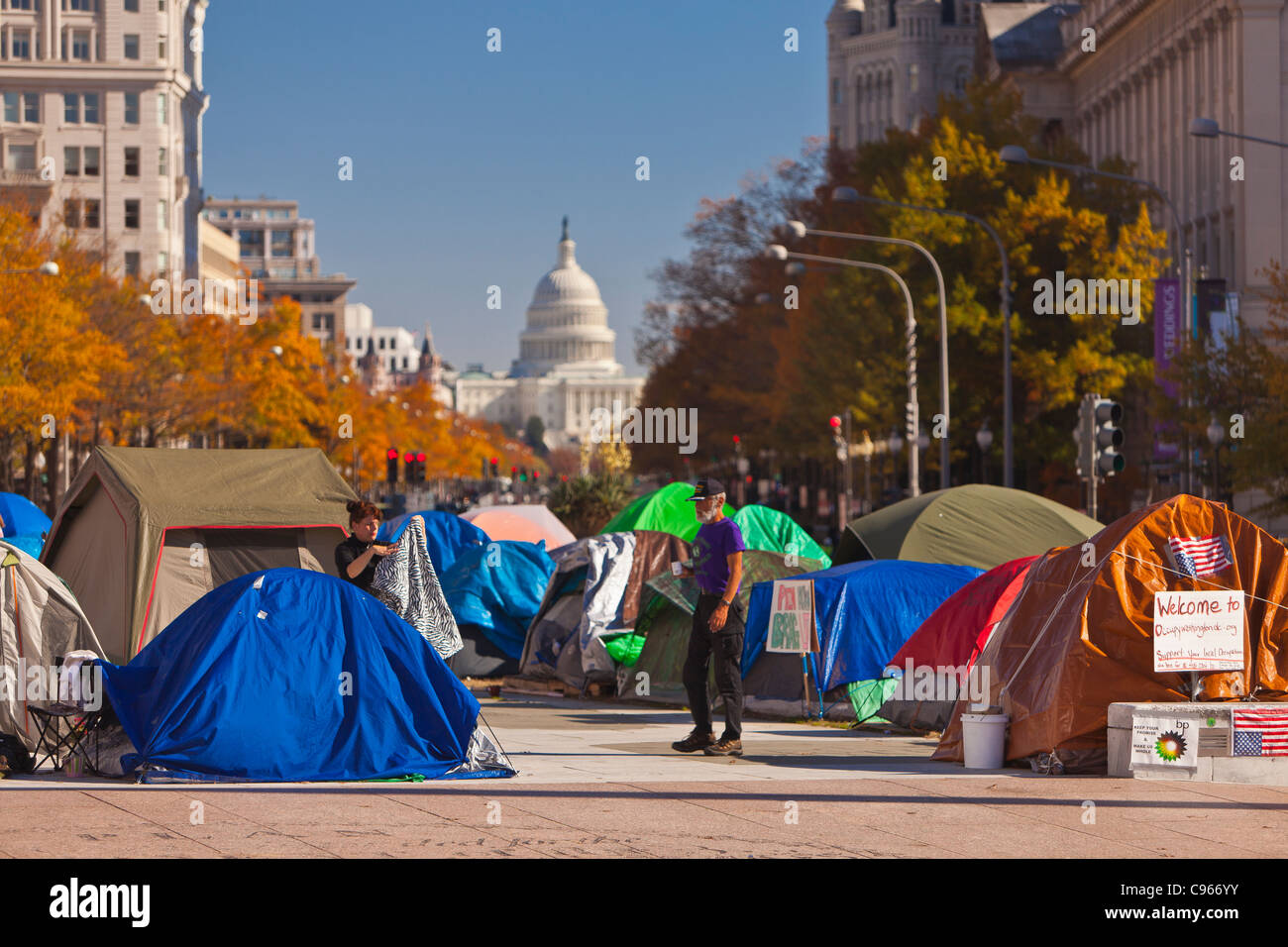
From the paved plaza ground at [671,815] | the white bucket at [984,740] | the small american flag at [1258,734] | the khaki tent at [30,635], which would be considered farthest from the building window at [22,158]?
the small american flag at [1258,734]

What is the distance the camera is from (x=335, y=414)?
77.6 meters

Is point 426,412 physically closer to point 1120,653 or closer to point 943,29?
point 943,29

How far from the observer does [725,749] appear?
1466cm

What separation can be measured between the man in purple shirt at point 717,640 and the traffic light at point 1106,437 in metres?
10.3

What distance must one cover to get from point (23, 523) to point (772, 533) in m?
9.77

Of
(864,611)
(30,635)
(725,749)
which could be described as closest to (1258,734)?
(725,749)

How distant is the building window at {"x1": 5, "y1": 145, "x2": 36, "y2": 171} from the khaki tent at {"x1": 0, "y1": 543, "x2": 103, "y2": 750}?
3625 inches

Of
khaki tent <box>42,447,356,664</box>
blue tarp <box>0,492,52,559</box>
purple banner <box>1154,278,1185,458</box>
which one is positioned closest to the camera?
khaki tent <box>42,447,356,664</box>

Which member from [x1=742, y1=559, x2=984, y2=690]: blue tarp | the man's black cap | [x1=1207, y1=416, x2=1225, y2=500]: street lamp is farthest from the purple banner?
the man's black cap

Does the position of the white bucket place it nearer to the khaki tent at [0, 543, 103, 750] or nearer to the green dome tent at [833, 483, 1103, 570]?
the khaki tent at [0, 543, 103, 750]

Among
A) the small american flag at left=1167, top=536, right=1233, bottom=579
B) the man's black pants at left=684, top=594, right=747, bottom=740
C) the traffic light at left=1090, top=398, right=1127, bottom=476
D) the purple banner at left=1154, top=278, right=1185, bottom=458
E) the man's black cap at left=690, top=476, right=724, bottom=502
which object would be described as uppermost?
the purple banner at left=1154, top=278, right=1185, bottom=458

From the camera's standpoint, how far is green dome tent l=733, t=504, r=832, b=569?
1001 inches

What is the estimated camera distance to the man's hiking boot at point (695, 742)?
14797 millimetres

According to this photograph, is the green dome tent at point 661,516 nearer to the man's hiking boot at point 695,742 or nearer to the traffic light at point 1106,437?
the traffic light at point 1106,437
